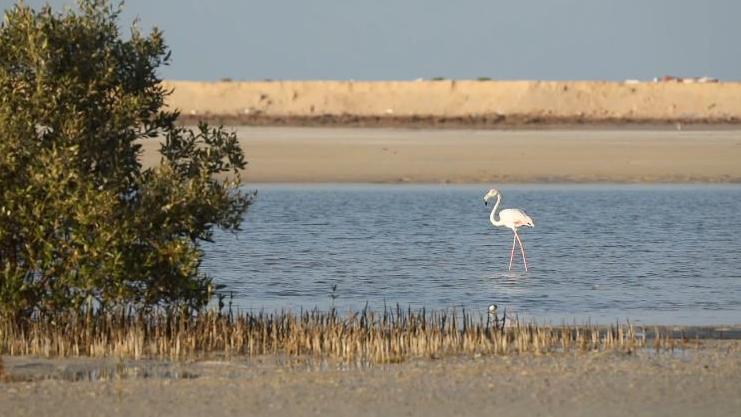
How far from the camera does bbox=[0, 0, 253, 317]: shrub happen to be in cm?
1347

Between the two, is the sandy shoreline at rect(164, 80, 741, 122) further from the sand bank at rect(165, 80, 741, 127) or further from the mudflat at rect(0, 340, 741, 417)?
the mudflat at rect(0, 340, 741, 417)

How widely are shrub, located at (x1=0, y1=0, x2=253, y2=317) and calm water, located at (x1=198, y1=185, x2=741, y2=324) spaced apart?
3665 millimetres

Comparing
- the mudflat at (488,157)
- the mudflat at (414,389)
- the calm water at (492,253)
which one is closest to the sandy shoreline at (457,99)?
the mudflat at (488,157)

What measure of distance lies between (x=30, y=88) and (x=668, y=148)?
34534 mm

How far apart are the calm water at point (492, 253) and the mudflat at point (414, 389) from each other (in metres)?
4.04

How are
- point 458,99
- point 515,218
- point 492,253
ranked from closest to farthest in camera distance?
1. point 515,218
2. point 492,253
3. point 458,99

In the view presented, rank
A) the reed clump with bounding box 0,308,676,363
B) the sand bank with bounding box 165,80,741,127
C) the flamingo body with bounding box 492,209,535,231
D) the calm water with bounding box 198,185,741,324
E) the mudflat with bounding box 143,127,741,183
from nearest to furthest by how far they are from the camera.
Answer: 1. the reed clump with bounding box 0,308,676,363
2. the calm water with bounding box 198,185,741,324
3. the flamingo body with bounding box 492,209,535,231
4. the mudflat with bounding box 143,127,741,183
5. the sand bank with bounding box 165,80,741,127

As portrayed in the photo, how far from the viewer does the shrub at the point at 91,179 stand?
1347cm

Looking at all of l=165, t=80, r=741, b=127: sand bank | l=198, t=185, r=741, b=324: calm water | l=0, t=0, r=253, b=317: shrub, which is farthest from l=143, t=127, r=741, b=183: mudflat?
l=165, t=80, r=741, b=127: sand bank

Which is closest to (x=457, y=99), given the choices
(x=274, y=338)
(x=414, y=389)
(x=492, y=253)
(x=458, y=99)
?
(x=458, y=99)

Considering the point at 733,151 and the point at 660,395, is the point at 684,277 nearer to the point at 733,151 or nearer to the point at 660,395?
the point at 660,395

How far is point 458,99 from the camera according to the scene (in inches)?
3243

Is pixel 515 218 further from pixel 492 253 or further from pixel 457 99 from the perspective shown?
pixel 457 99

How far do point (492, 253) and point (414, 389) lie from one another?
523 inches
